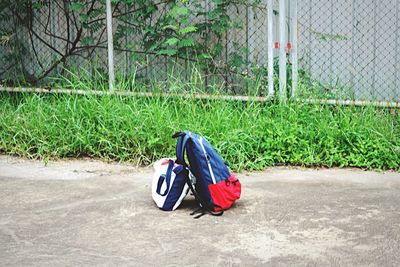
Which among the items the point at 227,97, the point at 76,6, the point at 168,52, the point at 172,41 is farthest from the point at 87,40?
the point at 227,97

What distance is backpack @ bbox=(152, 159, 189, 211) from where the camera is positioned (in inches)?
178

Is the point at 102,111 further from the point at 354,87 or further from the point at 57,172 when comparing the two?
the point at 354,87

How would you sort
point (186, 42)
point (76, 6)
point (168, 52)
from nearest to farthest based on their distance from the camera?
1. point (186, 42)
2. point (168, 52)
3. point (76, 6)

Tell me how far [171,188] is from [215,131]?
1.70 metres

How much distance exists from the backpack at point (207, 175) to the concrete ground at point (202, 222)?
0.41 ft

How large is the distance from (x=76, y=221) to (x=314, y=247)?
66.8 inches

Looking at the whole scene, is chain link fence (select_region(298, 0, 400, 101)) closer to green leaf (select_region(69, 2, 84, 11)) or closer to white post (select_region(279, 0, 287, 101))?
white post (select_region(279, 0, 287, 101))

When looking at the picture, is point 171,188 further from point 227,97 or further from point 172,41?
point 172,41

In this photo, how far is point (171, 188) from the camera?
14.9 feet

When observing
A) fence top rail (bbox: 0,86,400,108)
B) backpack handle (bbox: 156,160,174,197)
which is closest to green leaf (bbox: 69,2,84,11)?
fence top rail (bbox: 0,86,400,108)

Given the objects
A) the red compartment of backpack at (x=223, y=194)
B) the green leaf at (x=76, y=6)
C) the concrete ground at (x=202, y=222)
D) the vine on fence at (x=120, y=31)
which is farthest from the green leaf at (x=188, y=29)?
the red compartment of backpack at (x=223, y=194)

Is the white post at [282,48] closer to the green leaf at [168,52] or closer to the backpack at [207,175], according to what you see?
the green leaf at [168,52]

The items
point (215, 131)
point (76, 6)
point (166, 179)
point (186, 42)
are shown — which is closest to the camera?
point (166, 179)

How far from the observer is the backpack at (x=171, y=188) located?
4527 mm
